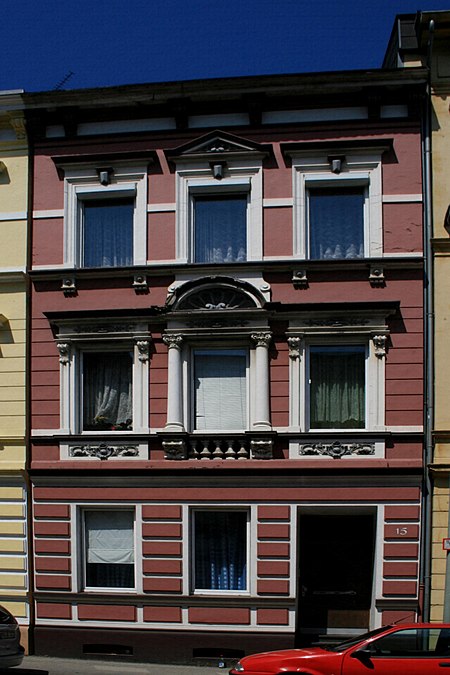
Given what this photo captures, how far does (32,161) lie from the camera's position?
1558 centimetres

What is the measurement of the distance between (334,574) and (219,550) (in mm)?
2262

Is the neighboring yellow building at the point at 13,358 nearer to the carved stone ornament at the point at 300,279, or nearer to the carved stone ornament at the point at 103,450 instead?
the carved stone ornament at the point at 103,450

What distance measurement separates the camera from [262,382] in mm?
14281

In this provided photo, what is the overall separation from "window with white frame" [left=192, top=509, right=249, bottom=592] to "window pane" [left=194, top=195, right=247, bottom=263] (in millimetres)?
4945

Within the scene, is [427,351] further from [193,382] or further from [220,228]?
[220,228]

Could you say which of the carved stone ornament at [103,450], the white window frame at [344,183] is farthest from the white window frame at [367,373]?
the carved stone ornament at [103,450]

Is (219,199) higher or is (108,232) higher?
(219,199)

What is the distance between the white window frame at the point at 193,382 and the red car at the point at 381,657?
15.8 ft

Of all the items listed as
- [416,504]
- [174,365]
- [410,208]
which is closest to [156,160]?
[174,365]

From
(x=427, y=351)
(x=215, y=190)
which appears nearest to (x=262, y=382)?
(x=427, y=351)

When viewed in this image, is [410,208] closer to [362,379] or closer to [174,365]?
[362,379]

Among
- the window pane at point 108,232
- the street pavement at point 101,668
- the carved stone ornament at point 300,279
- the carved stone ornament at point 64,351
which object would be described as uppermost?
the window pane at point 108,232

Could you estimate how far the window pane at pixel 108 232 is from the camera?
1535 cm

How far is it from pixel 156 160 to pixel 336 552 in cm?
840
